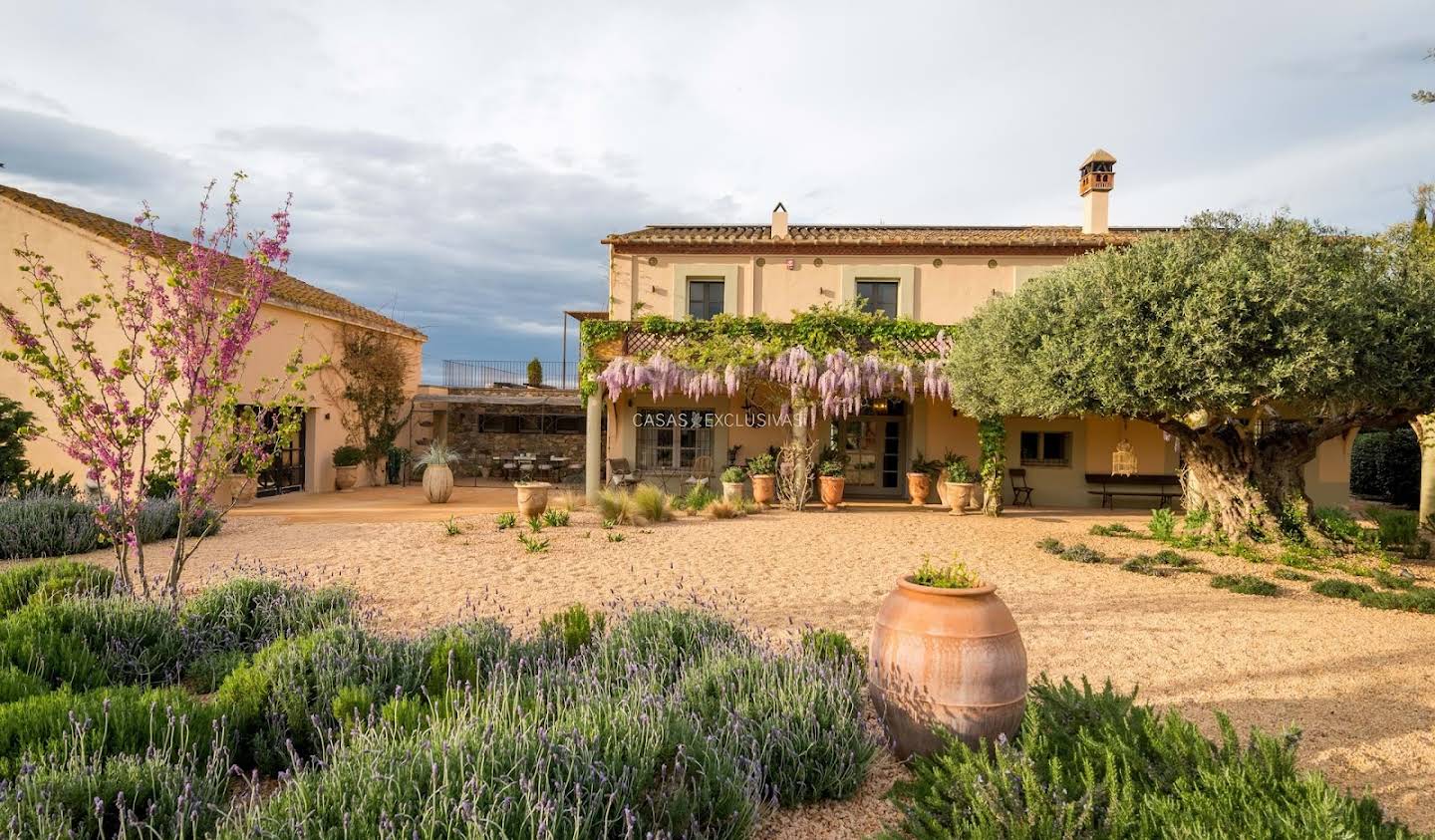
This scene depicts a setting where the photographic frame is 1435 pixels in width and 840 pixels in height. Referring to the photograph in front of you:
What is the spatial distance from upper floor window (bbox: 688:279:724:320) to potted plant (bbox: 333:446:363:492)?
747 cm

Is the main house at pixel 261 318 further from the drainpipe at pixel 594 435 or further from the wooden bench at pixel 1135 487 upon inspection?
the wooden bench at pixel 1135 487

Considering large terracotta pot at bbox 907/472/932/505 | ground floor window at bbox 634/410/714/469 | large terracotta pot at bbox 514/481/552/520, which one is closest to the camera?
large terracotta pot at bbox 514/481/552/520

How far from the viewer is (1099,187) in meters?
12.9

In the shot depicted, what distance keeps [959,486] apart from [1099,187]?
628cm

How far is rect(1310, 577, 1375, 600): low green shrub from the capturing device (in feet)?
20.4

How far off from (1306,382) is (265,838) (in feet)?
27.5

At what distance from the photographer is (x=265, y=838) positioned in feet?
6.36

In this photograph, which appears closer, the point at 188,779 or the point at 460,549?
the point at 188,779

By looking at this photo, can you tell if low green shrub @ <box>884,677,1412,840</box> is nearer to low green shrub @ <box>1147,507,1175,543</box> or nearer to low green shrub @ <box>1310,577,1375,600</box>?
low green shrub @ <box>1310,577,1375,600</box>

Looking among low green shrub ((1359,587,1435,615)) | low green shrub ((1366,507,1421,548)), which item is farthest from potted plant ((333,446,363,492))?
low green shrub ((1366,507,1421,548))

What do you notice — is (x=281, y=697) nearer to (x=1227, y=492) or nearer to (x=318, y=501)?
(x=1227, y=492)

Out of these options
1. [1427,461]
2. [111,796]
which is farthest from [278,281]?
[1427,461]

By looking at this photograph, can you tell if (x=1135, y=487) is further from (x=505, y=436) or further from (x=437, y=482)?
(x=505, y=436)

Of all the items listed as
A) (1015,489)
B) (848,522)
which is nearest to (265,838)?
(848,522)
